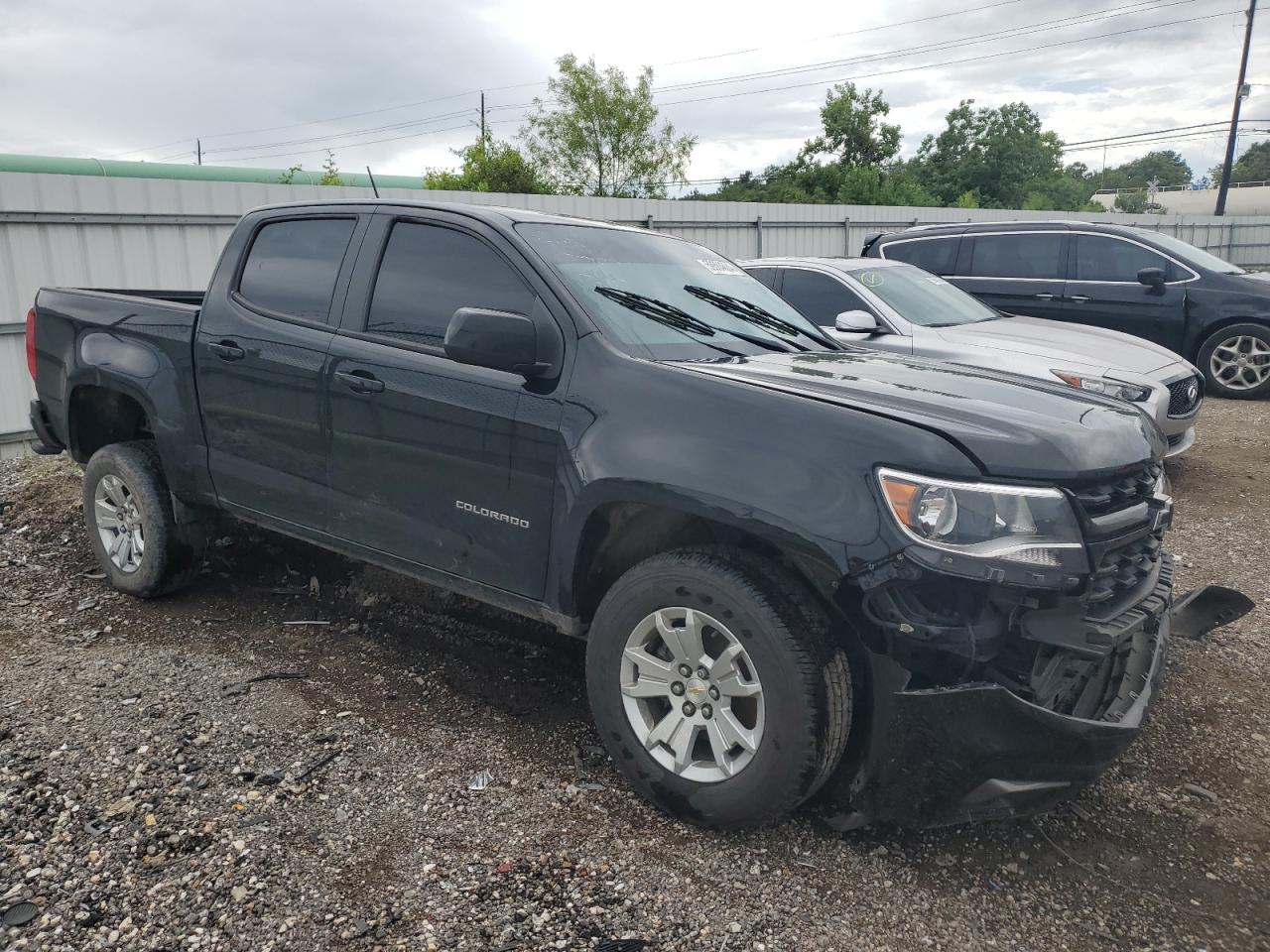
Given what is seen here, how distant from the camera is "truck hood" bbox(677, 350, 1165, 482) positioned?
8.38ft

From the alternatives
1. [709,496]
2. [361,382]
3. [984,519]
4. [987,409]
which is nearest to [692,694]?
[709,496]

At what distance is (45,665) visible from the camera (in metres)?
4.03

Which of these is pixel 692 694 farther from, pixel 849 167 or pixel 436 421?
pixel 849 167

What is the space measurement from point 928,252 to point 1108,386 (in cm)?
439

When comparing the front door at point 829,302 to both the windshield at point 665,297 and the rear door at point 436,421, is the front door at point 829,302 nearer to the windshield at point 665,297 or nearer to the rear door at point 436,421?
→ the windshield at point 665,297

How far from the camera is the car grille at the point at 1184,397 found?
22.5 feet

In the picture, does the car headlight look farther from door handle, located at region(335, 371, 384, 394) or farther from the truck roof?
door handle, located at region(335, 371, 384, 394)

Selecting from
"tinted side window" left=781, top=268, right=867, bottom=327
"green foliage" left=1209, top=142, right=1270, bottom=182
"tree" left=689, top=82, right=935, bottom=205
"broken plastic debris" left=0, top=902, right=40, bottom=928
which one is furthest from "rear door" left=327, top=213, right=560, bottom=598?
"green foliage" left=1209, top=142, right=1270, bottom=182

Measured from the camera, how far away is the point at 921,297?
25.2 feet

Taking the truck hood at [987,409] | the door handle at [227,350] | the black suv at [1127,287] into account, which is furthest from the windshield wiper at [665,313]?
the black suv at [1127,287]

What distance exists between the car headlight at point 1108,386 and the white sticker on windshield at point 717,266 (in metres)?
3.15

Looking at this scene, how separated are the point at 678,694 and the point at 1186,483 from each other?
19.2 ft

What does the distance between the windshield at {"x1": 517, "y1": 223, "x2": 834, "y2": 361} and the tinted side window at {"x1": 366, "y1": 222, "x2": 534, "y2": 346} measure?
0.54 ft

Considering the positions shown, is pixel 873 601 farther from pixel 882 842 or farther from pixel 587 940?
pixel 587 940
